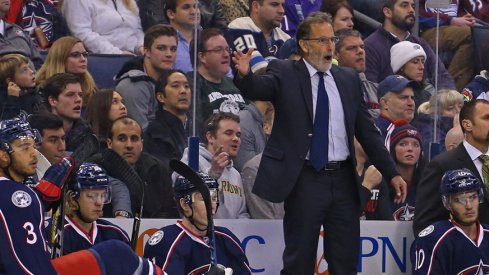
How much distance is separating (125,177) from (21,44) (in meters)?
1.59

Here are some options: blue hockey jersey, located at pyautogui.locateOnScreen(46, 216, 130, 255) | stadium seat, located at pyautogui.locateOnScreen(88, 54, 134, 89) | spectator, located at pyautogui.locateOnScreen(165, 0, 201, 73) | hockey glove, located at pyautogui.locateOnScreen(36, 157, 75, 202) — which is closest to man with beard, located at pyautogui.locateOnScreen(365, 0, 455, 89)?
spectator, located at pyautogui.locateOnScreen(165, 0, 201, 73)

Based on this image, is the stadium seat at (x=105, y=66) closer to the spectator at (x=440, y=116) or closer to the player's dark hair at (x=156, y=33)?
the player's dark hair at (x=156, y=33)

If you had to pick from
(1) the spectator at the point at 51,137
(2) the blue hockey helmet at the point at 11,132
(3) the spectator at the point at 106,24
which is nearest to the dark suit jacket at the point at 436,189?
(1) the spectator at the point at 51,137

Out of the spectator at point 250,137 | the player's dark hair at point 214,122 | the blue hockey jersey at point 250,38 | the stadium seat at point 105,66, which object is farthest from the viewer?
the blue hockey jersey at point 250,38

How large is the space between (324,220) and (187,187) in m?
0.75

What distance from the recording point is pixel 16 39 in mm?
9438

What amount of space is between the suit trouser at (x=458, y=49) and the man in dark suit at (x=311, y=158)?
2.18 metres

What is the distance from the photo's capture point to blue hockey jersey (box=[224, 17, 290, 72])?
32.7 feet

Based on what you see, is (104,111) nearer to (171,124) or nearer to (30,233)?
(171,124)

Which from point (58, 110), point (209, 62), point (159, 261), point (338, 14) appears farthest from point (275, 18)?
point (159, 261)

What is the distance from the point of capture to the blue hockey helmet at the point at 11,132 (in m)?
6.90

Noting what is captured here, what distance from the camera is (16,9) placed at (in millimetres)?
9953

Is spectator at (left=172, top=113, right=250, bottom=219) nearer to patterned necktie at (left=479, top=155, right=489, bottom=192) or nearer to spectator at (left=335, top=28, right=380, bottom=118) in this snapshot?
patterned necktie at (left=479, top=155, right=489, bottom=192)

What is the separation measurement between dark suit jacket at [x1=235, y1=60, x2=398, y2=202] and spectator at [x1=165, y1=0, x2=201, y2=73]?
110cm
